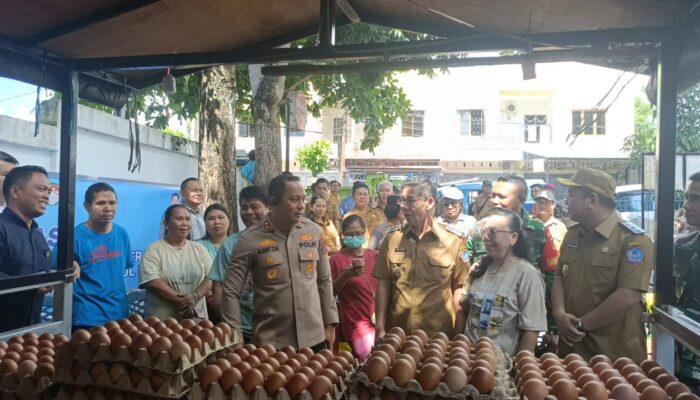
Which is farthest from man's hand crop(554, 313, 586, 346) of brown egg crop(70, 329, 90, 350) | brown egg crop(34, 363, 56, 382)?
brown egg crop(34, 363, 56, 382)

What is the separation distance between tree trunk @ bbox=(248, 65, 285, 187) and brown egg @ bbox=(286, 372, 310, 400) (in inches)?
260

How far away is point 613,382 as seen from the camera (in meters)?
2.32

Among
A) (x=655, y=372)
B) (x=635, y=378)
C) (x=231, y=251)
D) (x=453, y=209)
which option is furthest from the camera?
(x=453, y=209)

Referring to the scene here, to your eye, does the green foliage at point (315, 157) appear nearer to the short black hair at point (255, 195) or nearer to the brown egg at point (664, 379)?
the short black hair at point (255, 195)

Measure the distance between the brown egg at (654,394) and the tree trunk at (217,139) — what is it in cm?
648

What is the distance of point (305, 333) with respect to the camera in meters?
3.74

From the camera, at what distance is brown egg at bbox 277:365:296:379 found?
251cm

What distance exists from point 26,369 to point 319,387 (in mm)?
1489

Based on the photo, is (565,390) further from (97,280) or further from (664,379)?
(97,280)

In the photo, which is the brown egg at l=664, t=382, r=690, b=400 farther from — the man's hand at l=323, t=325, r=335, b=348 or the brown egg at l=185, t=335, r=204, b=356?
the man's hand at l=323, t=325, r=335, b=348

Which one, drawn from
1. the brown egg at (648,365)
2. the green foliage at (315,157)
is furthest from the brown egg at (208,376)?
the green foliage at (315,157)

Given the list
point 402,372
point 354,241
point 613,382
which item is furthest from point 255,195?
point 613,382

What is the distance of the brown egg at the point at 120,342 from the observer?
2520 mm

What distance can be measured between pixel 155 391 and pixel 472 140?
2938cm
